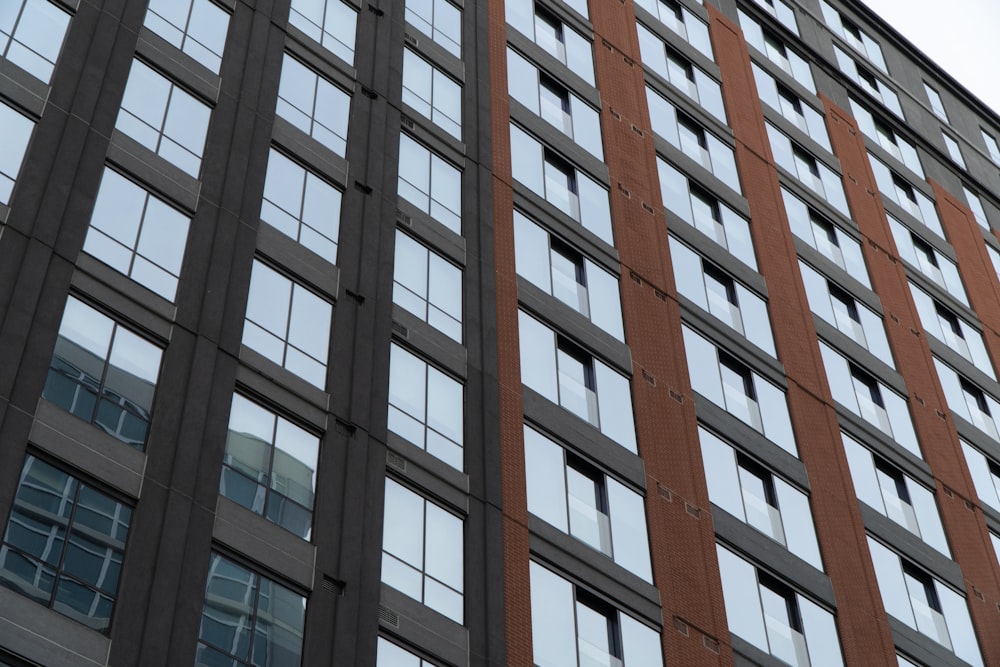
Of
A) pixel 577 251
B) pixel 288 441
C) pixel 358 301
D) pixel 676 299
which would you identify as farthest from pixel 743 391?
pixel 288 441

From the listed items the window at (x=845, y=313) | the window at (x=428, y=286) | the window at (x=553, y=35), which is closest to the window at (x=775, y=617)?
the window at (x=428, y=286)

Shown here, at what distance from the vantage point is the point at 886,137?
62.7 meters

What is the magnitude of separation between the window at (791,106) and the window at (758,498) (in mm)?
21295

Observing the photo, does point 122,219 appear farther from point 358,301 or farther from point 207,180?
point 358,301

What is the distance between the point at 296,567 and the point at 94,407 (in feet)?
14.8

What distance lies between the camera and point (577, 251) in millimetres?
39219

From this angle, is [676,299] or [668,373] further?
[676,299]

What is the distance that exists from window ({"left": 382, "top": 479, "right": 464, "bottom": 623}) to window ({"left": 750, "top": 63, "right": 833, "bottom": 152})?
103ft

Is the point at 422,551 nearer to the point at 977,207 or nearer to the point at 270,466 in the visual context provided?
the point at 270,466

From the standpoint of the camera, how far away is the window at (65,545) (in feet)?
72.8

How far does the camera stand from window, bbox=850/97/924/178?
61625 millimetres

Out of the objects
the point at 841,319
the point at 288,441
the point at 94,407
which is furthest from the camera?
the point at 841,319

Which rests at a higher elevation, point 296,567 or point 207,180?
point 207,180

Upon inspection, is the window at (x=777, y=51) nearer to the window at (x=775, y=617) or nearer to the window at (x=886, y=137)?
the window at (x=886, y=137)
